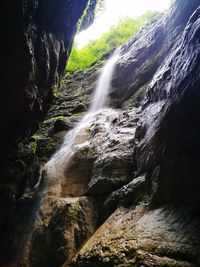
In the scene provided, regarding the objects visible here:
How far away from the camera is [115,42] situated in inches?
921

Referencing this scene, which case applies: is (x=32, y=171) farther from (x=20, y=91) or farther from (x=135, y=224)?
(x=135, y=224)

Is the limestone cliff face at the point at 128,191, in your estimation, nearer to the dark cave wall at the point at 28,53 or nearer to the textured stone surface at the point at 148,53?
the textured stone surface at the point at 148,53

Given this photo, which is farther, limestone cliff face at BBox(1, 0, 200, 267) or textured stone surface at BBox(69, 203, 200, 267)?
limestone cliff face at BBox(1, 0, 200, 267)

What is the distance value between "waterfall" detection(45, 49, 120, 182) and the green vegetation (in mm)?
4141

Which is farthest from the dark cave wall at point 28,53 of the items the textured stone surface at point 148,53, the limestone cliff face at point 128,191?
the textured stone surface at point 148,53

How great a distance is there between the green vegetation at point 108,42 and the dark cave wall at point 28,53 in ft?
45.1

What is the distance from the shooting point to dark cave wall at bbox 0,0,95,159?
173 inches

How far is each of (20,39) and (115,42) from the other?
20249 millimetres

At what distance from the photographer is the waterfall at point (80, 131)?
810 cm

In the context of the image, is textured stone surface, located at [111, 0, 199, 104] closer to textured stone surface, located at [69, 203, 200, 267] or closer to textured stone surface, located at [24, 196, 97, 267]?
textured stone surface, located at [24, 196, 97, 267]

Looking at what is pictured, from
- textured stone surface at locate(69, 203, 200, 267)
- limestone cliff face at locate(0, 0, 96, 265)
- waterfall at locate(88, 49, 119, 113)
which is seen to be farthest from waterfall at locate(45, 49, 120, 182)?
textured stone surface at locate(69, 203, 200, 267)

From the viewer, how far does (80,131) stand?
1038 cm

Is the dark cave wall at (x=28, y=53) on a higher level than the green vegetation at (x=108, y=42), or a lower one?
lower

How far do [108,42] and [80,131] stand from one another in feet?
53.0
